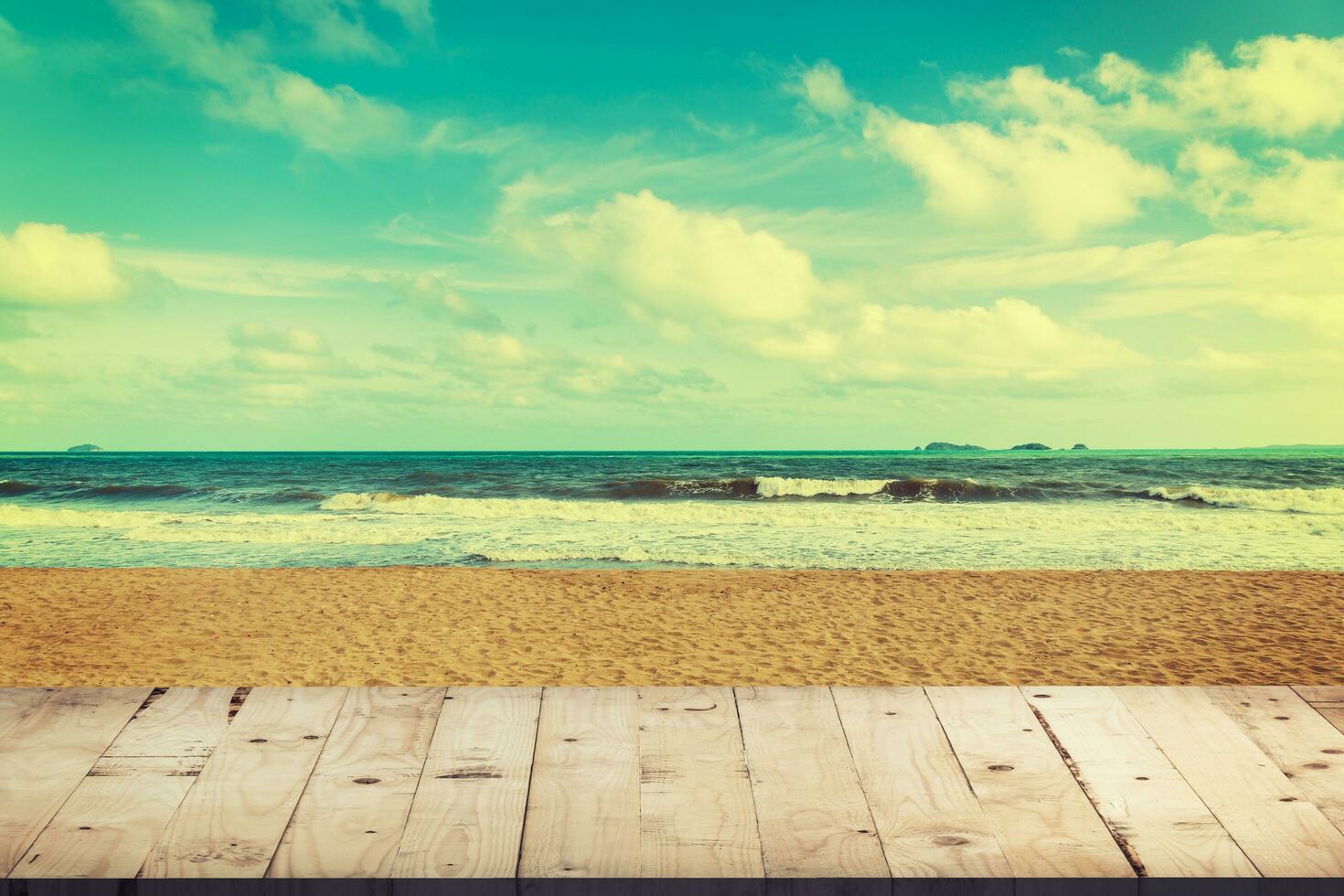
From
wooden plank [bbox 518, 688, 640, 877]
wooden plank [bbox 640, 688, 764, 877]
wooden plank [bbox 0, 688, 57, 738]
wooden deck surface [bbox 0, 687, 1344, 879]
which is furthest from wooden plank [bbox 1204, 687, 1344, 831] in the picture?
wooden plank [bbox 0, 688, 57, 738]

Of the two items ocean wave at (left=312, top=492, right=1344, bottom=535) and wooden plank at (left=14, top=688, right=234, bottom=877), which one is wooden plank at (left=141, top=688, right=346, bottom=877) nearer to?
wooden plank at (left=14, top=688, right=234, bottom=877)

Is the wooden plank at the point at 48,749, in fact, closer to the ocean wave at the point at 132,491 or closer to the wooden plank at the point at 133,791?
the wooden plank at the point at 133,791

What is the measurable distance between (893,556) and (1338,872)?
12.1 meters

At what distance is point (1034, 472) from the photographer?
3675 cm

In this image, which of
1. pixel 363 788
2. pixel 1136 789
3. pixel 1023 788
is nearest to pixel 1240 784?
pixel 1136 789

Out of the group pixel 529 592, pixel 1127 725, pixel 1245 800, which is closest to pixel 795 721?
pixel 1127 725

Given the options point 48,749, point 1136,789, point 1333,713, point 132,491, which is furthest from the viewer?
point 132,491

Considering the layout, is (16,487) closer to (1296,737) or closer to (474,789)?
(474,789)

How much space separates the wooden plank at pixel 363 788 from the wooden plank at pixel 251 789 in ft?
0.12

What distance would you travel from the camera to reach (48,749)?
220 cm

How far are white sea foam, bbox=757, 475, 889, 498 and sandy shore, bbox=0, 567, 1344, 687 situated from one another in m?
15.0

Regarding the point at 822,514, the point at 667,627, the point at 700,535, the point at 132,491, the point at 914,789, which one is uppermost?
the point at 914,789

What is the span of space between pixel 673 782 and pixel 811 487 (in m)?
25.7

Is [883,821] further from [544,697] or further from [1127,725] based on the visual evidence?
[544,697]
